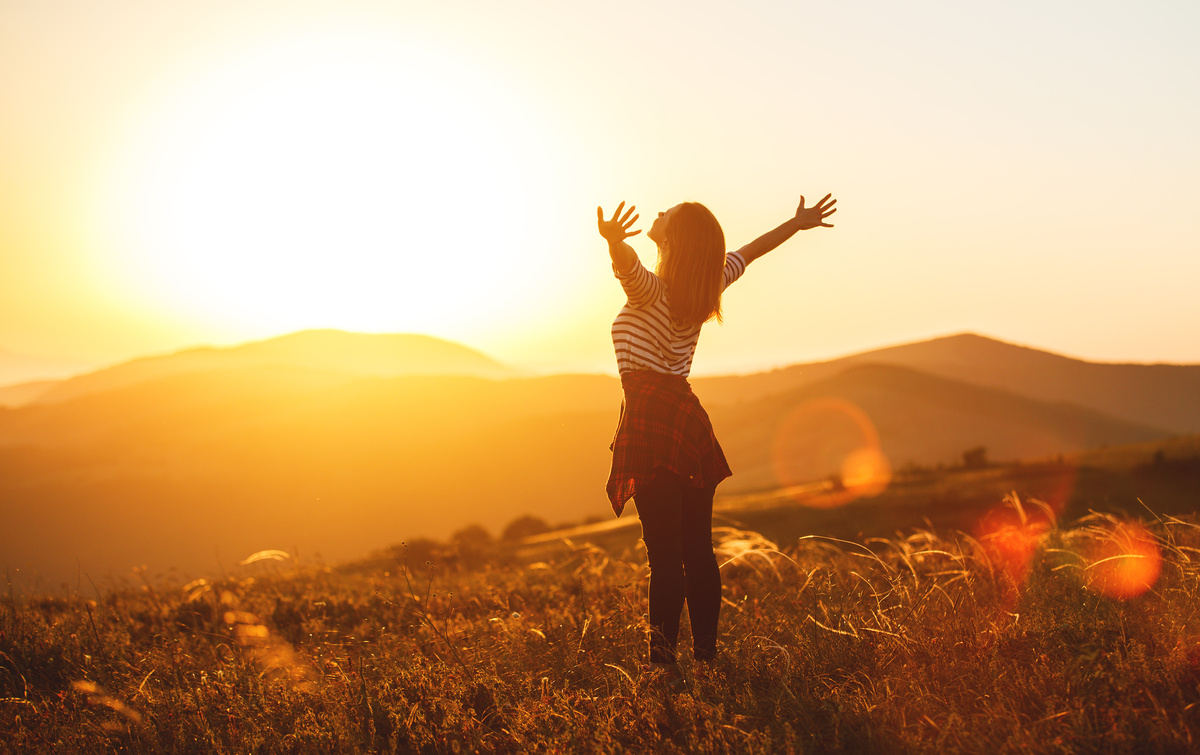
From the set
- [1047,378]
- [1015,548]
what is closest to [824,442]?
[1047,378]

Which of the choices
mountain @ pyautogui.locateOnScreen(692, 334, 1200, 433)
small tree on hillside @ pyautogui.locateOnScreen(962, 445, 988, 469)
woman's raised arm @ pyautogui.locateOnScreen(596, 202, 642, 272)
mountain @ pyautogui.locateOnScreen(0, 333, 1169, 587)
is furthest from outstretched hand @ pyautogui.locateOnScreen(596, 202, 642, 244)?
mountain @ pyautogui.locateOnScreen(692, 334, 1200, 433)

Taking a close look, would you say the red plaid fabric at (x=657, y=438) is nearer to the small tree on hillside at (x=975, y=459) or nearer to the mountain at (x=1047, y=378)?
the small tree on hillside at (x=975, y=459)

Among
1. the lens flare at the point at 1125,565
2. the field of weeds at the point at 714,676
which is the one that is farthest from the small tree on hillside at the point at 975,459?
the field of weeds at the point at 714,676

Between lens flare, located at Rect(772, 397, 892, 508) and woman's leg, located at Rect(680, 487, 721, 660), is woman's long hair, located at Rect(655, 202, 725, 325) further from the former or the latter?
lens flare, located at Rect(772, 397, 892, 508)

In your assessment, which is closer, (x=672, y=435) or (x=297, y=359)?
(x=672, y=435)

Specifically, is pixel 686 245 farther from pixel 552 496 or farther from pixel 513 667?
pixel 552 496

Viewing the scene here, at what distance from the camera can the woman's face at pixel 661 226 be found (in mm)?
3037

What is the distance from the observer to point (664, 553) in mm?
2895

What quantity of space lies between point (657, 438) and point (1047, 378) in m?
99.2

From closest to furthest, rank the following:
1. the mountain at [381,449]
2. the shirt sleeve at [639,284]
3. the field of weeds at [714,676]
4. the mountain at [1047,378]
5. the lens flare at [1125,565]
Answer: the field of weeds at [714,676] < the shirt sleeve at [639,284] < the lens flare at [1125,565] < the mountain at [381,449] < the mountain at [1047,378]

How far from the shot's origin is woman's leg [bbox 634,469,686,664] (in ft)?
9.50

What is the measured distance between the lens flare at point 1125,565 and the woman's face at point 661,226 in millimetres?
2420

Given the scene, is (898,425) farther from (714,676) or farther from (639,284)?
(639,284)

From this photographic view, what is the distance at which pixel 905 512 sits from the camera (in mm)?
10367
